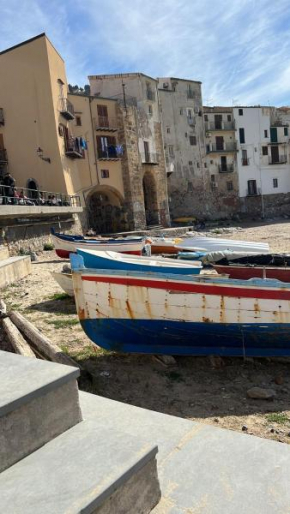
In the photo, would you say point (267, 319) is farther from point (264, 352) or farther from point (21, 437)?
point (21, 437)

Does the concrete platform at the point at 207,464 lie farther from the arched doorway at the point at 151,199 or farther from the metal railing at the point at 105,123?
the arched doorway at the point at 151,199

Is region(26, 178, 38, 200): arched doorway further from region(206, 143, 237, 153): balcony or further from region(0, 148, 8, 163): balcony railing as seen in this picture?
region(206, 143, 237, 153): balcony

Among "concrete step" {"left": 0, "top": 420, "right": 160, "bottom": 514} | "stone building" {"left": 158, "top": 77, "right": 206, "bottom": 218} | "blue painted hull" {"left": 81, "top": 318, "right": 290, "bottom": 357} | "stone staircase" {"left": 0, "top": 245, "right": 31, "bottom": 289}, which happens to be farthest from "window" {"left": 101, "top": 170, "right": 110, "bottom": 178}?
"concrete step" {"left": 0, "top": 420, "right": 160, "bottom": 514}

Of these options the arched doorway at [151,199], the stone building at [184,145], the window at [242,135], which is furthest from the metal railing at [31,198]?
the window at [242,135]

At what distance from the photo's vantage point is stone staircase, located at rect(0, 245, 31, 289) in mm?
11386

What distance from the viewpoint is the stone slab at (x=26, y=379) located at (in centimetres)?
164

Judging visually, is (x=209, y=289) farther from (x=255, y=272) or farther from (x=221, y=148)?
(x=221, y=148)

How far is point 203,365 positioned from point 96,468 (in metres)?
5.03

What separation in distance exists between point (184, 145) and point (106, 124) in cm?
1439

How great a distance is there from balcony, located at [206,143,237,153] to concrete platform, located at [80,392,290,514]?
43.8m

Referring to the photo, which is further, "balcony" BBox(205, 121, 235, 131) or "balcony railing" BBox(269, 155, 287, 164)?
"balcony railing" BBox(269, 155, 287, 164)

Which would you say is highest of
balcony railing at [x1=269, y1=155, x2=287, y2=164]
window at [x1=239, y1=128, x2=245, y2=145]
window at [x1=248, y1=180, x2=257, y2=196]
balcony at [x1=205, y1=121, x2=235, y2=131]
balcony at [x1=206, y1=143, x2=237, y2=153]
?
balcony at [x1=205, y1=121, x2=235, y2=131]

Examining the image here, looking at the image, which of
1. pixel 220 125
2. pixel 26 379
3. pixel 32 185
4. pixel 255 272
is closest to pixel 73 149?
pixel 32 185

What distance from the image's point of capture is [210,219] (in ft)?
141
